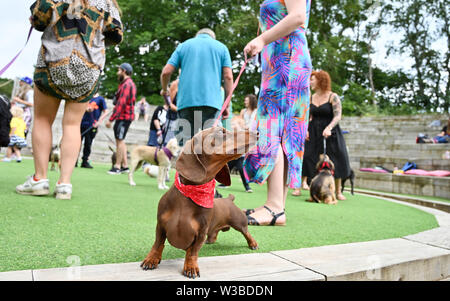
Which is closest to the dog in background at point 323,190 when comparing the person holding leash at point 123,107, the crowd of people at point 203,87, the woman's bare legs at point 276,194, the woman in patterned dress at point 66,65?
the crowd of people at point 203,87

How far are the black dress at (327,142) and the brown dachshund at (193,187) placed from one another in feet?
16.0

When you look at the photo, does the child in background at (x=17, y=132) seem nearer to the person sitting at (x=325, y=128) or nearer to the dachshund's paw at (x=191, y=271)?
the person sitting at (x=325, y=128)

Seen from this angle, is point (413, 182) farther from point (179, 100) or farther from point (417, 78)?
point (417, 78)

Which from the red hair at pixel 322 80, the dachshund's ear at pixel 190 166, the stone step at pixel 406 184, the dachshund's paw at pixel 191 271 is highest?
the red hair at pixel 322 80

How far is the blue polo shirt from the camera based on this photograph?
3.77 m

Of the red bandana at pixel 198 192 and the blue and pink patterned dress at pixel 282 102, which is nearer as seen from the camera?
the red bandana at pixel 198 192

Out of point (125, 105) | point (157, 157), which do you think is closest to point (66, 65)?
point (157, 157)

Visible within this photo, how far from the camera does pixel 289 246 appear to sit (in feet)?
6.81

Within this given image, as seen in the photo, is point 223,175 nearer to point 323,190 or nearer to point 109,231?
point 109,231

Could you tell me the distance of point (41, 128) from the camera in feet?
10.4

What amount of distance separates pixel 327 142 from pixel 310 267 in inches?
191

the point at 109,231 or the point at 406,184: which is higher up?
the point at 109,231

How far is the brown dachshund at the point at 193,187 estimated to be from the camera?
1.44 meters
